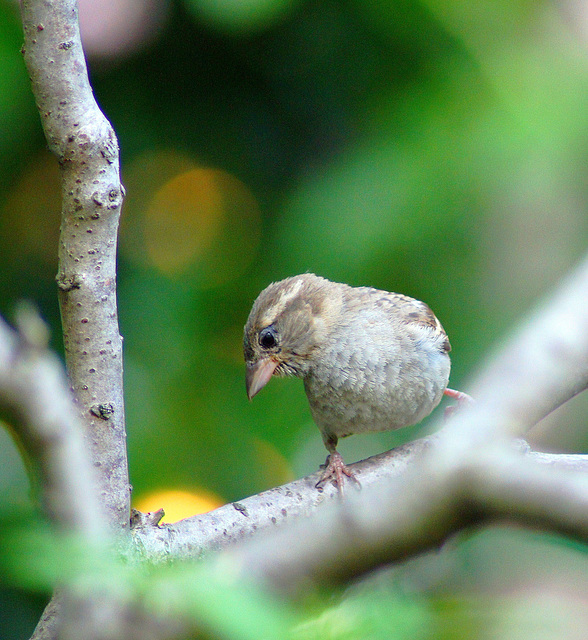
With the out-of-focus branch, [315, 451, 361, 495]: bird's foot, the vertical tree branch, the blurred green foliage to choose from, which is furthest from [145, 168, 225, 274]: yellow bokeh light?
the out-of-focus branch

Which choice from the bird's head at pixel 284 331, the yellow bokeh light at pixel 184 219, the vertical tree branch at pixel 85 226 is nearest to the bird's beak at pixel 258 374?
the bird's head at pixel 284 331

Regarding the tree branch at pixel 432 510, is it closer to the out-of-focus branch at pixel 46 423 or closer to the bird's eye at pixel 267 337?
the out-of-focus branch at pixel 46 423

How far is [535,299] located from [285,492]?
9.19 ft

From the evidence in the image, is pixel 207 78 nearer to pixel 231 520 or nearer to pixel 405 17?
pixel 405 17

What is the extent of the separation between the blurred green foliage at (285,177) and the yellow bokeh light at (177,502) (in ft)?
0.16

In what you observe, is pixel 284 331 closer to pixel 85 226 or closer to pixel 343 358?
pixel 343 358

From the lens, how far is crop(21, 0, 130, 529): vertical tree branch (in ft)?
4.48

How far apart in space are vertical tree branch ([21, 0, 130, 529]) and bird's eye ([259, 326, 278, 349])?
1066mm

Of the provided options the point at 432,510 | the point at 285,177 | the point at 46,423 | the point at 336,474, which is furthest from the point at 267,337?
the point at 432,510

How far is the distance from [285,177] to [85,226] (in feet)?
7.99

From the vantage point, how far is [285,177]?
3.77 meters

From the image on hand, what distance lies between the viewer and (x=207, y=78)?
3.76 metres

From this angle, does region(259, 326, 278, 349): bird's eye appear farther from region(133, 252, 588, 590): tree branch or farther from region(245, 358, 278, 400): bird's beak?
region(133, 252, 588, 590): tree branch

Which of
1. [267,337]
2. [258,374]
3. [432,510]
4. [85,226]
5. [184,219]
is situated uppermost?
[184,219]
